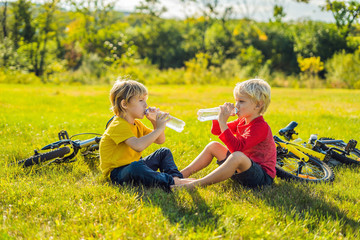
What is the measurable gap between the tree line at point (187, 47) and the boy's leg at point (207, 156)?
9.62m

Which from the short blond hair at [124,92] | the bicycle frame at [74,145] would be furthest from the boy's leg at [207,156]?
the bicycle frame at [74,145]

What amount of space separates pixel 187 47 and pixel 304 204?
129 ft

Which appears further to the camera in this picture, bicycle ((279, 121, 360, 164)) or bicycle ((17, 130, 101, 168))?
bicycle ((279, 121, 360, 164))

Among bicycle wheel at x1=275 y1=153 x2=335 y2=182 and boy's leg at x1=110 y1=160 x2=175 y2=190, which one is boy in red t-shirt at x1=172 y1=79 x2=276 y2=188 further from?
bicycle wheel at x1=275 y1=153 x2=335 y2=182

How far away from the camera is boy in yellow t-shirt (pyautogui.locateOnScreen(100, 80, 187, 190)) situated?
354 centimetres

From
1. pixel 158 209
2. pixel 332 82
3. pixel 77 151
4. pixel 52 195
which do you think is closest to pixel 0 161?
pixel 77 151

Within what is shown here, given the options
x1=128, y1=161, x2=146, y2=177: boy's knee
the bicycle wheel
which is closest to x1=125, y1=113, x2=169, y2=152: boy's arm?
x1=128, y1=161, x2=146, y2=177: boy's knee

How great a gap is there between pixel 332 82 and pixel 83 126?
23106 mm

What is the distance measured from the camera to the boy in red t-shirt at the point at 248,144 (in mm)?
3533

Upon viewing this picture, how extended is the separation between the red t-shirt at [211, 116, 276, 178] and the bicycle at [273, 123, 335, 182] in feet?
1.51

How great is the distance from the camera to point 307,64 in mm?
23484

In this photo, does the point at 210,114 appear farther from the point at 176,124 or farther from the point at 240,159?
the point at 240,159

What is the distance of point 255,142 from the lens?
11.8ft

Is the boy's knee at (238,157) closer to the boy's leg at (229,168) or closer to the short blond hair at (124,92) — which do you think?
the boy's leg at (229,168)
